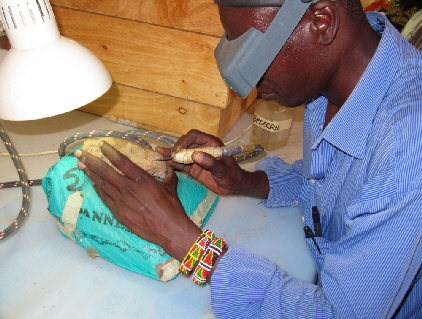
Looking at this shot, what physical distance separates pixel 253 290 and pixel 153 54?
97cm

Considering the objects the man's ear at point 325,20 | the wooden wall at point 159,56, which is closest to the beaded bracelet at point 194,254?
the man's ear at point 325,20

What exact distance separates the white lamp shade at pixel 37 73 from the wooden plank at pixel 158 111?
82cm

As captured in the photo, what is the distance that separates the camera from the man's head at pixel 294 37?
0.73m

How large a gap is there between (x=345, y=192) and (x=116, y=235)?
60 centimetres

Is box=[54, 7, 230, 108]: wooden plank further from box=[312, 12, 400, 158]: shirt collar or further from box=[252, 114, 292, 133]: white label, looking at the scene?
box=[312, 12, 400, 158]: shirt collar

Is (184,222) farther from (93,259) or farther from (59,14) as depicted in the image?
(59,14)

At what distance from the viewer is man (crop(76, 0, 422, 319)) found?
71cm

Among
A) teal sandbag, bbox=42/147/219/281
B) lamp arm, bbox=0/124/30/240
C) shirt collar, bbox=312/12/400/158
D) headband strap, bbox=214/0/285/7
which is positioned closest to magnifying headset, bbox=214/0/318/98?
headband strap, bbox=214/0/285/7

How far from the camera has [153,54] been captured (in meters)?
1.45

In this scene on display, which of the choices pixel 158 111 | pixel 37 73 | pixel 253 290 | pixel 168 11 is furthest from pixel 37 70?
pixel 158 111

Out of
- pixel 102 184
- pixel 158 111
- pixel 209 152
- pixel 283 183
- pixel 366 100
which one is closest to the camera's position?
pixel 366 100

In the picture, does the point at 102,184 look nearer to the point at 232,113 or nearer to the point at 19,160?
the point at 19,160

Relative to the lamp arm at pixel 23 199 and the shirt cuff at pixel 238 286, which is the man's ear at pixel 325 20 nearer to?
the shirt cuff at pixel 238 286

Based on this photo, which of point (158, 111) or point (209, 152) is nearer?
point (209, 152)
